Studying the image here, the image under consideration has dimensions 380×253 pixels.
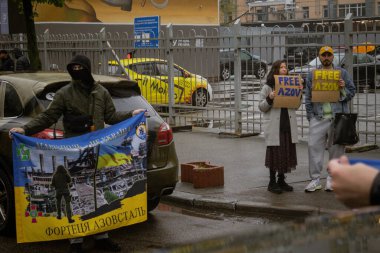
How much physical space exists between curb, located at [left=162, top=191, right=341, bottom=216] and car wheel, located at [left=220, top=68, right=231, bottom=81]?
18.5 ft

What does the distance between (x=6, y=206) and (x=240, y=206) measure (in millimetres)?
2814

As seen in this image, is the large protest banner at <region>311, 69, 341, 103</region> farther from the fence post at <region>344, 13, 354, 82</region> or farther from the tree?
the tree

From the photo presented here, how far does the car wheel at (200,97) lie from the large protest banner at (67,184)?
8550 millimetres

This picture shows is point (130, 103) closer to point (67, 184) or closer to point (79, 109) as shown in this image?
point (79, 109)

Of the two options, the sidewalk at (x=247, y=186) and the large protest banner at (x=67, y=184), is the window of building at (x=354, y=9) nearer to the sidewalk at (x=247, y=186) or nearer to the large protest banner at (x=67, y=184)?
the sidewalk at (x=247, y=186)

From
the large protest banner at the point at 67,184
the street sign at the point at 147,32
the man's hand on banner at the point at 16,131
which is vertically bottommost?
the large protest banner at the point at 67,184

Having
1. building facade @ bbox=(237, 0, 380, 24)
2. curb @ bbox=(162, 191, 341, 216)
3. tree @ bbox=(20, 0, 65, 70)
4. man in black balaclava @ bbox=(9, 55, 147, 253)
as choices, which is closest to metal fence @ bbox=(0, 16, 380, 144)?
tree @ bbox=(20, 0, 65, 70)

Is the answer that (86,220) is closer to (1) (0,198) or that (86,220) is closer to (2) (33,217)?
(2) (33,217)

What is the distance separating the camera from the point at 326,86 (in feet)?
27.8

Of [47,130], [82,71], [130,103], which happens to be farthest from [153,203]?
[82,71]

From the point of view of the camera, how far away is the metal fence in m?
11.5

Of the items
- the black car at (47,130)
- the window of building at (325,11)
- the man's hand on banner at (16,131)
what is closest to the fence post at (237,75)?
the black car at (47,130)

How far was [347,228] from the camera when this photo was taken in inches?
78.2

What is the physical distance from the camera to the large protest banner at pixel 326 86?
848 cm
